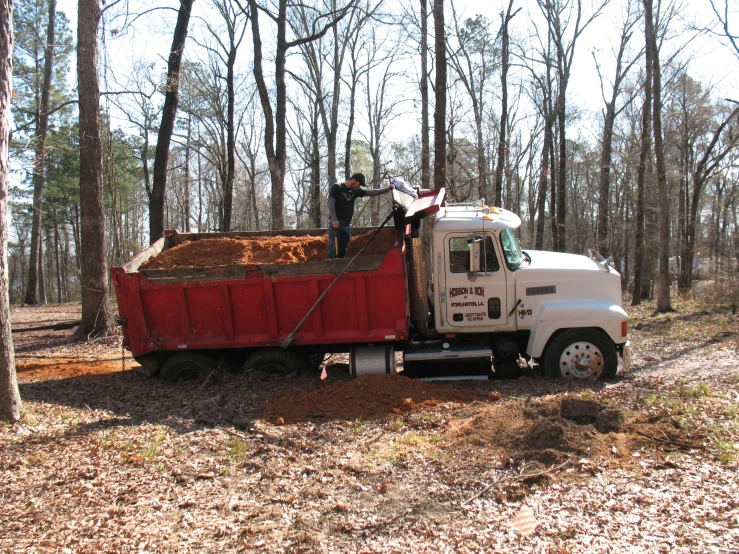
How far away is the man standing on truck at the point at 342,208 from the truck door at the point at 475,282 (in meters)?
1.40

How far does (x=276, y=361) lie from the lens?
830 cm

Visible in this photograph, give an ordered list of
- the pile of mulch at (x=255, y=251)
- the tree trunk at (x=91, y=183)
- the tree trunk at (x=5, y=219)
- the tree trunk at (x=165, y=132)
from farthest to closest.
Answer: the tree trunk at (x=165, y=132) < the tree trunk at (x=91, y=183) < the pile of mulch at (x=255, y=251) < the tree trunk at (x=5, y=219)

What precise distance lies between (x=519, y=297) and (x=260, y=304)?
3.66 metres

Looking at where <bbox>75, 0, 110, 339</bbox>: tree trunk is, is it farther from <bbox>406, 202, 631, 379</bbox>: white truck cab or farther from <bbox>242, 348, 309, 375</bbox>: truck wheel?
<bbox>406, 202, 631, 379</bbox>: white truck cab

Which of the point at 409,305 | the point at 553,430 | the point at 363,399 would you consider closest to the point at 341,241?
the point at 409,305

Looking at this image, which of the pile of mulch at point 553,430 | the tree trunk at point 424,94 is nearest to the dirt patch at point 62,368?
the pile of mulch at point 553,430

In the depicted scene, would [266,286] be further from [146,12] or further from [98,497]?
[146,12]

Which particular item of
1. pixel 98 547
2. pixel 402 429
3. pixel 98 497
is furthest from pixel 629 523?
pixel 98 497

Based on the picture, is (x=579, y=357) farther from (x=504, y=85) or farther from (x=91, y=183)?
(x=504, y=85)

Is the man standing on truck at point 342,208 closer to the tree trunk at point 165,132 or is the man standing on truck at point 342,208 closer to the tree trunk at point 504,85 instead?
the tree trunk at point 165,132

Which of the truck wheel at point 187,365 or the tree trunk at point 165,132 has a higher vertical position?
the tree trunk at point 165,132

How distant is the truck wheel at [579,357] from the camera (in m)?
7.78

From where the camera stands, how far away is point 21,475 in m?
4.59

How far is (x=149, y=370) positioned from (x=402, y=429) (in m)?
4.44
